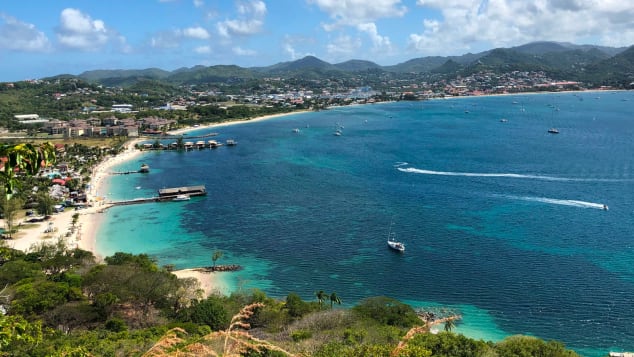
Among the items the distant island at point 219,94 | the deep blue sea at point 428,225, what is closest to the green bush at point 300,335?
the deep blue sea at point 428,225

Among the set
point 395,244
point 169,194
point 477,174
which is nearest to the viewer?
point 395,244

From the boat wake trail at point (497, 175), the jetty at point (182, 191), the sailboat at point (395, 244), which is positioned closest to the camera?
the sailboat at point (395, 244)

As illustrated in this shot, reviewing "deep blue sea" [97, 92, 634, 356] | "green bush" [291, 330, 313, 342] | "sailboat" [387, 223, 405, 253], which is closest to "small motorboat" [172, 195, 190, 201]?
"deep blue sea" [97, 92, 634, 356]

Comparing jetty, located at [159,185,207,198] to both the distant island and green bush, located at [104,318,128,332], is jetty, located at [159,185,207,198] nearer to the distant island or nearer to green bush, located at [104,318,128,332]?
green bush, located at [104,318,128,332]

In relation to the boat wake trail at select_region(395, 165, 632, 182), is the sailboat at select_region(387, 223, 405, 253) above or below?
below

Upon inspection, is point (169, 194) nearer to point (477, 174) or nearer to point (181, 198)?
point (181, 198)

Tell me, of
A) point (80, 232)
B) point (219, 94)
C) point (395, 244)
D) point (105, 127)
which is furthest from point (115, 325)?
point (219, 94)

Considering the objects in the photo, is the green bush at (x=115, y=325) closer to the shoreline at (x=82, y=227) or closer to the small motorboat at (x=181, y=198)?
the shoreline at (x=82, y=227)

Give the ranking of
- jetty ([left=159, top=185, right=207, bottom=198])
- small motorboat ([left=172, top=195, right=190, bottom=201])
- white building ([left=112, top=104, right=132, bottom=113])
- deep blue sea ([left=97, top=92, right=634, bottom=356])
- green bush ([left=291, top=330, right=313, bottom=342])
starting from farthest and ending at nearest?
1. white building ([left=112, top=104, right=132, bottom=113])
2. jetty ([left=159, top=185, right=207, bottom=198])
3. small motorboat ([left=172, top=195, right=190, bottom=201])
4. deep blue sea ([left=97, top=92, right=634, bottom=356])
5. green bush ([left=291, top=330, right=313, bottom=342])

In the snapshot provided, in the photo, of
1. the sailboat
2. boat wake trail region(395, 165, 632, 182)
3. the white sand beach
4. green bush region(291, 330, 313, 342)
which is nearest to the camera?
green bush region(291, 330, 313, 342)
